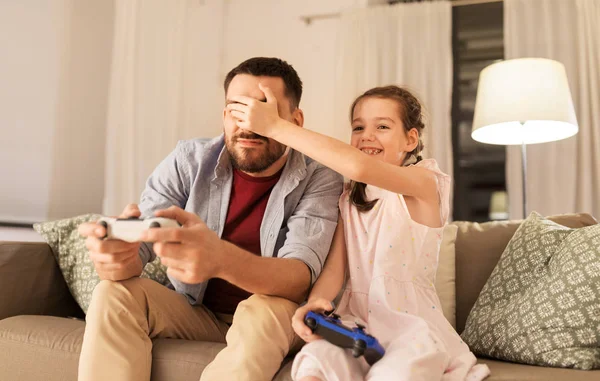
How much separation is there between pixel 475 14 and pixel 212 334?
9.81 ft

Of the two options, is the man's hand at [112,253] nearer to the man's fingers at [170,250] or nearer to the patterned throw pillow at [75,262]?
the man's fingers at [170,250]

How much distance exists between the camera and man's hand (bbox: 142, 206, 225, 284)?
89cm

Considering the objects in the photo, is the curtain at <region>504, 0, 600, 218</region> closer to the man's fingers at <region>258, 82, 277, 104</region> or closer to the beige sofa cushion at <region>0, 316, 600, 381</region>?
the beige sofa cushion at <region>0, 316, 600, 381</region>

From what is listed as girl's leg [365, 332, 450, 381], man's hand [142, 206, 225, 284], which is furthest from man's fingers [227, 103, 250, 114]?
girl's leg [365, 332, 450, 381]

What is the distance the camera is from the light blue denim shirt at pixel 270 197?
1.25m

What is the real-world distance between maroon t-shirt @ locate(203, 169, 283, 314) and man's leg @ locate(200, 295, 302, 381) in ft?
0.85

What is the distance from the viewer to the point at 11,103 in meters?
2.41

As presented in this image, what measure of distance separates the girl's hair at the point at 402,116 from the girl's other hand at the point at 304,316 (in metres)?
0.36

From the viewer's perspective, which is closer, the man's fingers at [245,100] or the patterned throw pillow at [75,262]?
the man's fingers at [245,100]

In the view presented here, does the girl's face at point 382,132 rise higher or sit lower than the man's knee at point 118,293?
higher

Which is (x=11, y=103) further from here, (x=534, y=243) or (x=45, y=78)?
(x=534, y=243)

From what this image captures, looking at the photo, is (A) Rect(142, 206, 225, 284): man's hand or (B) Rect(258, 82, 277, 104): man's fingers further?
(B) Rect(258, 82, 277, 104): man's fingers

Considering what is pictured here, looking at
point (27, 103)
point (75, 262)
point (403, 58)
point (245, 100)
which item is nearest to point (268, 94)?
point (245, 100)

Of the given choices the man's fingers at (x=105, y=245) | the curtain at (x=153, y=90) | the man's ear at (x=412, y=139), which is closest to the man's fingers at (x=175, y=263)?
the man's fingers at (x=105, y=245)
